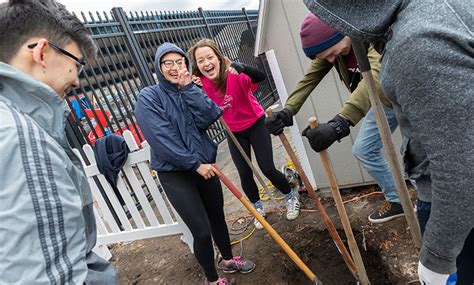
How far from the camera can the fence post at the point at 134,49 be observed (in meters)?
5.30

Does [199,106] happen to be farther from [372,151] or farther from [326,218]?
[372,151]

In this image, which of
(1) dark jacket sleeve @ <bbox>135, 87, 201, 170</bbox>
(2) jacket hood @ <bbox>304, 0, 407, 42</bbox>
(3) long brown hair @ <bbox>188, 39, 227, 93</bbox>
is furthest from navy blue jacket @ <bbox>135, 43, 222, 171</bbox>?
(2) jacket hood @ <bbox>304, 0, 407, 42</bbox>

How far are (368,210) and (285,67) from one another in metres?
1.69

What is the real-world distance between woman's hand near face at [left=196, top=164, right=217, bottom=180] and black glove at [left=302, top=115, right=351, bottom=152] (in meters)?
0.90

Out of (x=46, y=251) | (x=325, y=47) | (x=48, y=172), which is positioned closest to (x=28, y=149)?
(x=48, y=172)

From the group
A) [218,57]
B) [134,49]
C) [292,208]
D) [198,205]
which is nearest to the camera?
[198,205]

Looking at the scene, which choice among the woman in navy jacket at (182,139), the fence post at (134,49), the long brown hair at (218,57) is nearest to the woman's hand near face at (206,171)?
the woman in navy jacket at (182,139)

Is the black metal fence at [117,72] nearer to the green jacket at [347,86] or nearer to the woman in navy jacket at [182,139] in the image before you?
the woman in navy jacket at [182,139]

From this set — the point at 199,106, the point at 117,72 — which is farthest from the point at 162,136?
the point at 117,72

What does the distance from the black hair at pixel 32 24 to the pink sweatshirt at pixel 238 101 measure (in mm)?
2083

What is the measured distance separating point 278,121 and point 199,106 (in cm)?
65

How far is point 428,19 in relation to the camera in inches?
30.0

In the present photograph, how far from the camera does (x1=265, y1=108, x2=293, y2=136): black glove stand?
2.24 meters

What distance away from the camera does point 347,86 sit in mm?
2312
